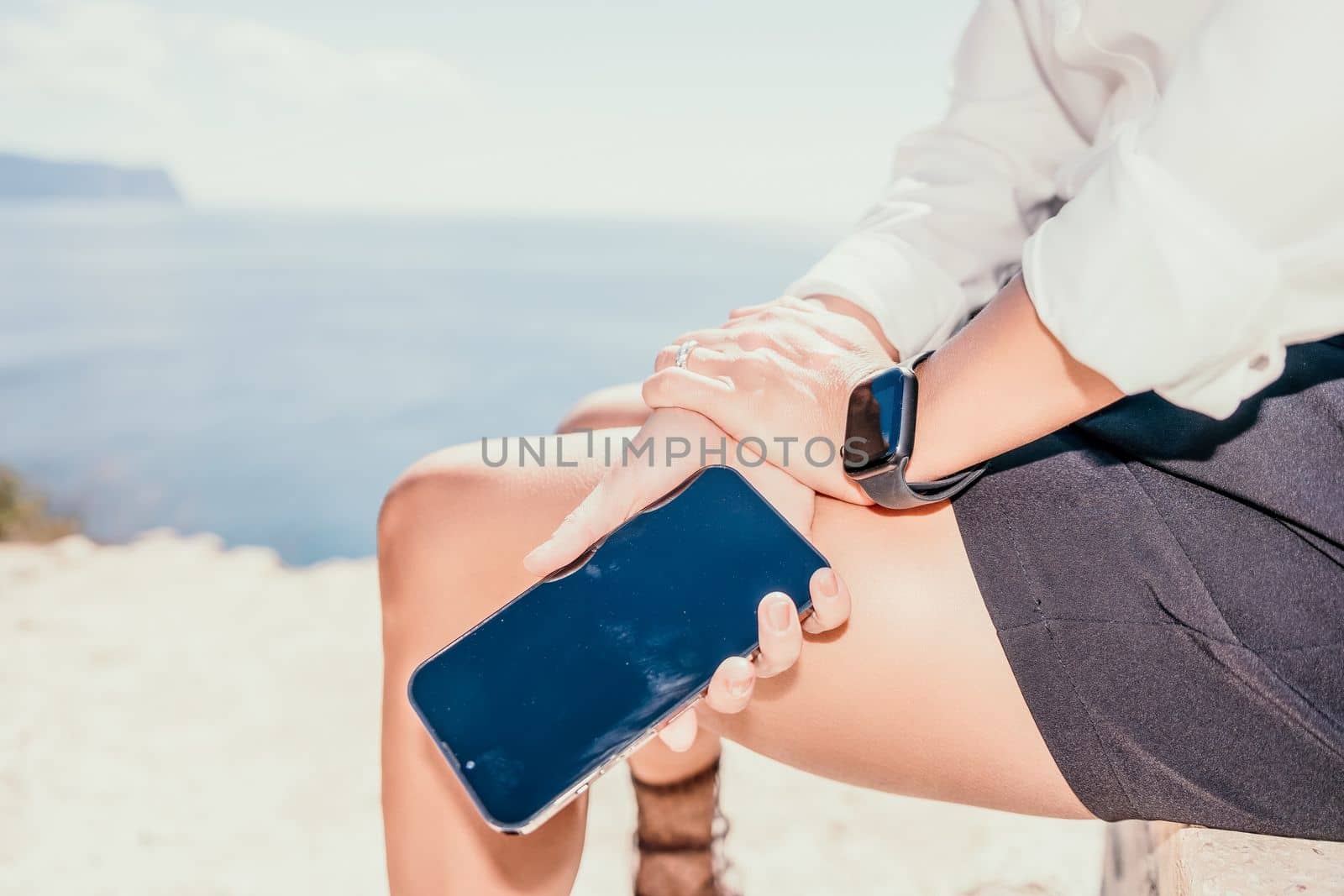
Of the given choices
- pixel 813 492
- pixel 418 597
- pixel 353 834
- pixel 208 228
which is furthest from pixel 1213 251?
pixel 208 228

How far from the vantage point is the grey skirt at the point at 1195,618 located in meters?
0.52

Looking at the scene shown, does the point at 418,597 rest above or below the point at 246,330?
above

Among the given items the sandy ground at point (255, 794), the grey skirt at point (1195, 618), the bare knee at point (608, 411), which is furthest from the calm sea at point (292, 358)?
the grey skirt at point (1195, 618)

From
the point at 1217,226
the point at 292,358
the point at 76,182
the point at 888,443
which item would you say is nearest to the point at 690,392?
the point at 888,443

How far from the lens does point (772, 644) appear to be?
0.53 m

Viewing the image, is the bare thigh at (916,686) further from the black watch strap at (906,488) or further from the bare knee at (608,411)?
the bare knee at (608,411)

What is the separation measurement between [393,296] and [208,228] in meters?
9.02

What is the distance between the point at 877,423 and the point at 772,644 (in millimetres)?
158

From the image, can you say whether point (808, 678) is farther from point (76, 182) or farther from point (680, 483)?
point (76, 182)

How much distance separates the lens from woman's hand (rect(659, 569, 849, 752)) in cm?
52

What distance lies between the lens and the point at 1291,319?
49 cm

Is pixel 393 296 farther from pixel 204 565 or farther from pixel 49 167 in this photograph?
pixel 49 167

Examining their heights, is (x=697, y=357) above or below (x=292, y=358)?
above

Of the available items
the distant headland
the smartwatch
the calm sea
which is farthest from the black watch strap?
the distant headland
